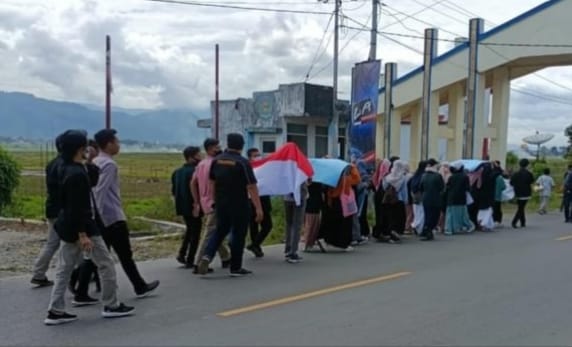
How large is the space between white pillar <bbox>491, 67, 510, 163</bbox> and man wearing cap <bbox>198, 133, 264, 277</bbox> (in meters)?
23.8

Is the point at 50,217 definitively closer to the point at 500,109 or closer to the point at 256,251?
the point at 256,251

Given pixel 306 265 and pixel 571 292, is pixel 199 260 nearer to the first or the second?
pixel 306 265

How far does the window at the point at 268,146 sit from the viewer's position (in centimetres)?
2917

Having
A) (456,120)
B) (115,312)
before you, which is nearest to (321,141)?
(456,120)

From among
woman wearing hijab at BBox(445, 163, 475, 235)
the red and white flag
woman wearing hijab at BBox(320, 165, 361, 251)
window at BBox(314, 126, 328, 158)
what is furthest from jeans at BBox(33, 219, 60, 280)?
window at BBox(314, 126, 328, 158)

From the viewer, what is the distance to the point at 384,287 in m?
9.36

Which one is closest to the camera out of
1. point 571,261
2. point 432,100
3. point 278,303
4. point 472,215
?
point 278,303

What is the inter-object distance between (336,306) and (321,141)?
22617 mm

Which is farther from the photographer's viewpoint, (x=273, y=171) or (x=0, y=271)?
(x=273, y=171)

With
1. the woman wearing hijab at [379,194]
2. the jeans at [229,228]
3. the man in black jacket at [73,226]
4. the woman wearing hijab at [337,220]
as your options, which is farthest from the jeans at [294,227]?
the man in black jacket at [73,226]

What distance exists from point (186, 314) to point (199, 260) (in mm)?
2321

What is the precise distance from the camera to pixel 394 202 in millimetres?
14641

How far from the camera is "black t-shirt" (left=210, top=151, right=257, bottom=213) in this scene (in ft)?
31.7

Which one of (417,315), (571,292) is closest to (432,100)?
(571,292)
